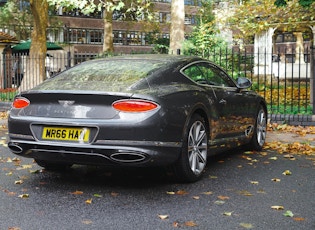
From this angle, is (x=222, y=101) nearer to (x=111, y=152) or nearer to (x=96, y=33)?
(x=111, y=152)

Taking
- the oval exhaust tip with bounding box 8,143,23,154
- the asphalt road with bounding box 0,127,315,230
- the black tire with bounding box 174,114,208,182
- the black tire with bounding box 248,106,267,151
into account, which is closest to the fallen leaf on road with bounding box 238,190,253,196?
the asphalt road with bounding box 0,127,315,230

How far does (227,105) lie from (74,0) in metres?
10.8

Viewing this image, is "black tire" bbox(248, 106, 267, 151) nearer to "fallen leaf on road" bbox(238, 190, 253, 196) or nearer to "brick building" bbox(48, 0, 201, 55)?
"fallen leaf on road" bbox(238, 190, 253, 196)

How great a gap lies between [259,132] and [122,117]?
12.6 ft

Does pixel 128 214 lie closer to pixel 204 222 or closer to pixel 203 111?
pixel 204 222

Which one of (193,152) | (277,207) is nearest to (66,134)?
(193,152)

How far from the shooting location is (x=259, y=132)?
8.26 meters

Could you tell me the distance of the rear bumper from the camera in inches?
196

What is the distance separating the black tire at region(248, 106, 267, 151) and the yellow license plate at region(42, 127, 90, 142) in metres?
3.73

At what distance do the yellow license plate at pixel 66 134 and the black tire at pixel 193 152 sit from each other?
1.07m

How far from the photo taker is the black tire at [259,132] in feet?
26.5

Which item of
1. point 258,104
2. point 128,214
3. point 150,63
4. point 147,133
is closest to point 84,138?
point 147,133

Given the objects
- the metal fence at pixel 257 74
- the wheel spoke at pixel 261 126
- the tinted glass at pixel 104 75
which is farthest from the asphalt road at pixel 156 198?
the metal fence at pixel 257 74

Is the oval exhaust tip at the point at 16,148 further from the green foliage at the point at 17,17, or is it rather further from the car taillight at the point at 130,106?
the green foliage at the point at 17,17
